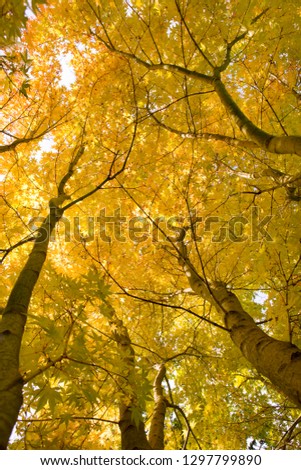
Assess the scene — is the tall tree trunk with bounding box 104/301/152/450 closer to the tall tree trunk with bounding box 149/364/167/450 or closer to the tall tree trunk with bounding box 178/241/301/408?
the tall tree trunk with bounding box 149/364/167/450

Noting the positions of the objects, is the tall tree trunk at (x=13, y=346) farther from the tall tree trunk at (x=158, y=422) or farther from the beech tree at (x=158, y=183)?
the tall tree trunk at (x=158, y=422)

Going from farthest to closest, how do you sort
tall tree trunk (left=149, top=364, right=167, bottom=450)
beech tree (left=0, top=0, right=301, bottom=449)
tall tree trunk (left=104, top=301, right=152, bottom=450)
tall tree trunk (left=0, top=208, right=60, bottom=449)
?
tall tree trunk (left=149, top=364, right=167, bottom=450)
beech tree (left=0, top=0, right=301, bottom=449)
tall tree trunk (left=104, top=301, right=152, bottom=450)
tall tree trunk (left=0, top=208, right=60, bottom=449)

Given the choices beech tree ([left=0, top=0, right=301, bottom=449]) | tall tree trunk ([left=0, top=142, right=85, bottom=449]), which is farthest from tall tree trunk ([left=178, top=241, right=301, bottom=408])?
tall tree trunk ([left=0, top=142, right=85, bottom=449])

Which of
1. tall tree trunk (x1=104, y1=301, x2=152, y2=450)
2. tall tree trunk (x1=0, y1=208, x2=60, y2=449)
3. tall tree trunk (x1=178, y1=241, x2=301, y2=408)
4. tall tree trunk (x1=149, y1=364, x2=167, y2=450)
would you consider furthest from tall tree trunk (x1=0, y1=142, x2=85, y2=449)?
tall tree trunk (x1=149, y1=364, x2=167, y2=450)

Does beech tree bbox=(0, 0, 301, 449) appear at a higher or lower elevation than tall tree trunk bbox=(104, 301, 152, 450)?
higher

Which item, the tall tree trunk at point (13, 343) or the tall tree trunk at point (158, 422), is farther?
the tall tree trunk at point (158, 422)

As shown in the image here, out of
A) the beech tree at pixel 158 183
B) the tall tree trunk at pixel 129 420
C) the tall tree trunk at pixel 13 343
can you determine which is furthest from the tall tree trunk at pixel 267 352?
the tall tree trunk at pixel 13 343

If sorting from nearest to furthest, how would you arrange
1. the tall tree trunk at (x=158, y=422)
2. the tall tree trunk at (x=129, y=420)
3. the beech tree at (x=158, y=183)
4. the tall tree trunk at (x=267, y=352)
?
the tall tree trunk at (x=267, y=352) → the tall tree trunk at (x=129, y=420) → the beech tree at (x=158, y=183) → the tall tree trunk at (x=158, y=422)

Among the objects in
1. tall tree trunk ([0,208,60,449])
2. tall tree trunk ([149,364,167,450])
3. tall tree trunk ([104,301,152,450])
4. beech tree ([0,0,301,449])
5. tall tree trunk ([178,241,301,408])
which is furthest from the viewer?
tall tree trunk ([149,364,167,450])

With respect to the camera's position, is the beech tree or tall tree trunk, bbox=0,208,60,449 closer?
tall tree trunk, bbox=0,208,60,449

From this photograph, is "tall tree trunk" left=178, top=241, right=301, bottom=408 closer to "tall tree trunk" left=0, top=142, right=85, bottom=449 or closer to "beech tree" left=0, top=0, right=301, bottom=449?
"beech tree" left=0, top=0, right=301, bottom=449

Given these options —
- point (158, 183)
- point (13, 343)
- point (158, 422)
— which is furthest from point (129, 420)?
point (158, 183)

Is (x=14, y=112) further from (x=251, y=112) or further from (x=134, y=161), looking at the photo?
(x=251, y=112)
